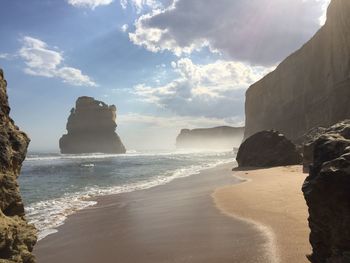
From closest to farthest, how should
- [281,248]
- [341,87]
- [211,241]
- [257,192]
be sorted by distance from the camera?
[281,248] < [211,241] < [257,192] < [341,87]

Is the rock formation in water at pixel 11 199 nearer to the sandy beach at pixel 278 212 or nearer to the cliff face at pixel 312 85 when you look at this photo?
the sandy beach at pixel 278 212

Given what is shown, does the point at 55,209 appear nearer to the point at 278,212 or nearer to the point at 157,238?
the point at 157,238

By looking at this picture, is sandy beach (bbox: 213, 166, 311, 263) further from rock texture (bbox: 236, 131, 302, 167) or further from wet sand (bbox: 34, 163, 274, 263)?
rock texture (bbox: 236, 131, 302, 167)

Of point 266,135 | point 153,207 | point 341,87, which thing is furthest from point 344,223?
point 341,87

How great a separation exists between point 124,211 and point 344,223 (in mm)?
9742

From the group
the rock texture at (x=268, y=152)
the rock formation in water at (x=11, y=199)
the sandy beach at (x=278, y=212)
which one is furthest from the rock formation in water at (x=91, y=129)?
the rock formation in water at (x=11, y=199)

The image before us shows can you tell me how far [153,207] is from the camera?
14.1 meters

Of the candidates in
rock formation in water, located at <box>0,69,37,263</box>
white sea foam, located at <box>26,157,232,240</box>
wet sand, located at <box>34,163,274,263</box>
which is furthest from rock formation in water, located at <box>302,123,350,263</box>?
white sea foam, located at <box>26,157,232,240</box>

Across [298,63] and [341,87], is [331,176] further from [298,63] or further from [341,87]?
[298,63]

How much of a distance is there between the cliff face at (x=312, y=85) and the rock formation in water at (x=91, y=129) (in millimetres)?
61013

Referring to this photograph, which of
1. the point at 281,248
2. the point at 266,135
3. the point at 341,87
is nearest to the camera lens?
the point at 281,248

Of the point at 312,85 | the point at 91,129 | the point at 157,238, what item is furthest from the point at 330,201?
the point at 91,129

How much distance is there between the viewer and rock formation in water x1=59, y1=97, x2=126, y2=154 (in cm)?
13438

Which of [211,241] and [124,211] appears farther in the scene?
[124,211]
